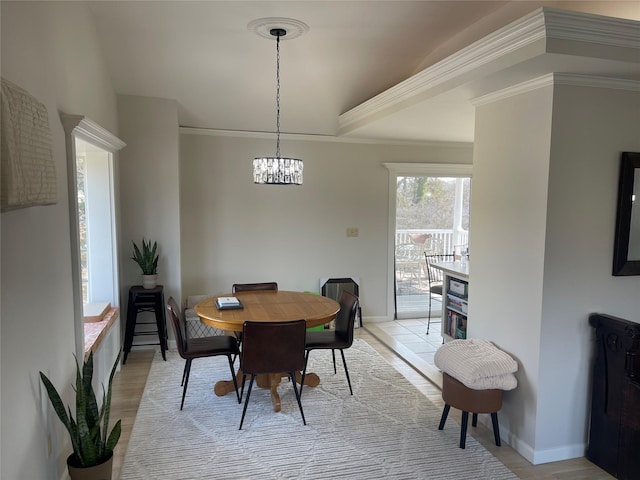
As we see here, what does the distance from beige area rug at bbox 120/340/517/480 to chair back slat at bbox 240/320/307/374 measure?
0.43 m

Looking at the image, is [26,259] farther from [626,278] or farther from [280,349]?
[626,278]

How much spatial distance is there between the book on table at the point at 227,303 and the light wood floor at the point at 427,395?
2.57ft

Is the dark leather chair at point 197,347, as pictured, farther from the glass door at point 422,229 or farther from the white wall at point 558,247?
the glass door at point 422,229

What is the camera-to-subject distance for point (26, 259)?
1.89 meters

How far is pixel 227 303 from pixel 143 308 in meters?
1.31

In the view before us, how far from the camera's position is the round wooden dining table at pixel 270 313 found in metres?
3.12

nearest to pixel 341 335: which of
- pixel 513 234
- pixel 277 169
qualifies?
pixel 277 169

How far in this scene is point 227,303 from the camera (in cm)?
344

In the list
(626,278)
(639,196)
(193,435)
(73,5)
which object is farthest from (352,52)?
(193,435)

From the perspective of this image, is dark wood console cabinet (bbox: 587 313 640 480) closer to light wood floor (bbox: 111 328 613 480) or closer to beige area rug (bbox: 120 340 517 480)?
light wood floor (bbox: 111 328 613 480)

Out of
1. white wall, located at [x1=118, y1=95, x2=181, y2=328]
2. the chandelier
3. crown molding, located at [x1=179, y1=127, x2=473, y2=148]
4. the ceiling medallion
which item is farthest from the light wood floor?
the ceiling medallion

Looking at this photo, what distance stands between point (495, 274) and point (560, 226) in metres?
0.55

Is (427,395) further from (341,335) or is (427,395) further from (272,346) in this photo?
(272,346)

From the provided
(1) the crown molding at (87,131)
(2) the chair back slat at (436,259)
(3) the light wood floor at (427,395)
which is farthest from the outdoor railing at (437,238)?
(1) the crown molding at (87,131)
